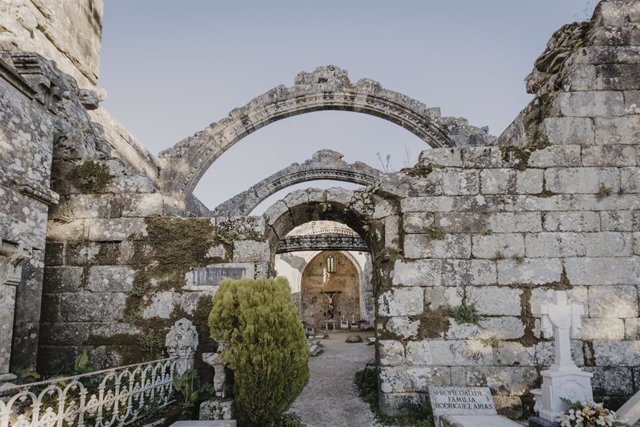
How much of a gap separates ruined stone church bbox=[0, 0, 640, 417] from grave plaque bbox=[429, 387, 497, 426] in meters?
0.18

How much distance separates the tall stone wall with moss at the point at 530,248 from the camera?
16.5ft

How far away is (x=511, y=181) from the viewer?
212 inches

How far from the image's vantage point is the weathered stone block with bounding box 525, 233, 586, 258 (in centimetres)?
516

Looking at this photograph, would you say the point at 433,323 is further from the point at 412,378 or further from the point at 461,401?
the point at 461,401

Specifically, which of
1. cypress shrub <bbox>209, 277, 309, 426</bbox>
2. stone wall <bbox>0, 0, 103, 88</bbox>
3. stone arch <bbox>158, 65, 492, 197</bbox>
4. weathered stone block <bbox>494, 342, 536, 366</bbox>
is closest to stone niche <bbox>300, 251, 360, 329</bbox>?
stone arch <bbox>158, 65, 492, 197</bbox>

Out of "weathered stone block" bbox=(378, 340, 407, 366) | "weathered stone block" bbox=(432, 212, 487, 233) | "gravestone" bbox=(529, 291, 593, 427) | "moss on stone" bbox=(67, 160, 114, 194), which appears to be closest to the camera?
"gravestone" bbox=(529, 291, 593, 427)

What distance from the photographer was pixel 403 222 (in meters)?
5.41

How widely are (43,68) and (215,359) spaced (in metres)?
4.12

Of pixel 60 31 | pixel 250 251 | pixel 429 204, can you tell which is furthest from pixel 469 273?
pixel 60 31

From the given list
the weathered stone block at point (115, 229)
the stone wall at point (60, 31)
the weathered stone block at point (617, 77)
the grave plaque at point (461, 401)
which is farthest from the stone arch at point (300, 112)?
the grave plaque at point (461, 401)

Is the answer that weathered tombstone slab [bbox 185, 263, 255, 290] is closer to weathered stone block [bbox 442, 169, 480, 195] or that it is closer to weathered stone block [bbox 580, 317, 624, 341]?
weathered stone block [bbox 442, 169, 480, 195]

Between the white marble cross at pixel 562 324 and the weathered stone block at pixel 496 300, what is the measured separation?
53cm

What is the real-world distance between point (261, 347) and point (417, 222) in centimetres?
254

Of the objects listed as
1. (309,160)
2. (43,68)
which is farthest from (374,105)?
(43,68)
